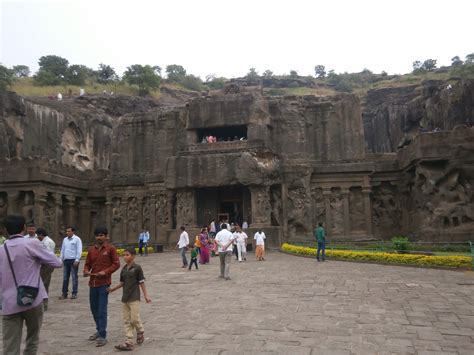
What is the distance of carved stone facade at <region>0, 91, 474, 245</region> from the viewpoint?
22447mm

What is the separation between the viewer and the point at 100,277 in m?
6.37

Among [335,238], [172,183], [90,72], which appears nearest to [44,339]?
[172,183]

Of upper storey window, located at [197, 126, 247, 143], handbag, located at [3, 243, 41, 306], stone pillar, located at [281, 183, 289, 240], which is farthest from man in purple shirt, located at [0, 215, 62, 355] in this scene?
upper storey window, located at [197, 126, 247, 143]

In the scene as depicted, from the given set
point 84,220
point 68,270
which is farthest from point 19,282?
point 84,220

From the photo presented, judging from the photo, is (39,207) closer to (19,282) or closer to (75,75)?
(19,282)

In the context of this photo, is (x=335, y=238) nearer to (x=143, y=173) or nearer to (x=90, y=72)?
(x=143, y=173)

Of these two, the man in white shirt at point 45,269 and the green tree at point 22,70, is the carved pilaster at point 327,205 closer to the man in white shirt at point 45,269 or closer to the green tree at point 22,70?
the man in white shirt at point 45,269

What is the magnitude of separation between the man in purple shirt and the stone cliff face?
36.7 meters

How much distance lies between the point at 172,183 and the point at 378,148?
124ft

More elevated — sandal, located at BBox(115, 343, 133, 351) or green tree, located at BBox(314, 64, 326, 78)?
green tree, located at BBox(314, 64, 326, 78)

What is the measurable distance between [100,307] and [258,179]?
17199 mm

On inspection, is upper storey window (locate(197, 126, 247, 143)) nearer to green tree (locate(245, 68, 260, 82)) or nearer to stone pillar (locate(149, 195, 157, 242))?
stone pillar (locate(149, 195, 157, 242))

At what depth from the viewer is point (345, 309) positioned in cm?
793

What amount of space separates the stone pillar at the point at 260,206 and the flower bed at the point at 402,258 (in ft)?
15.7
